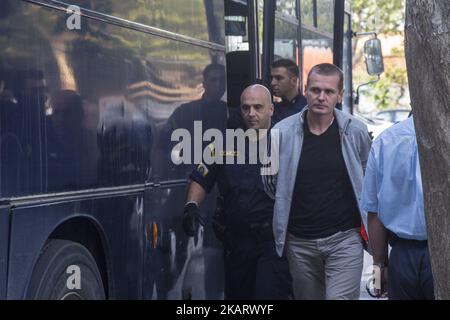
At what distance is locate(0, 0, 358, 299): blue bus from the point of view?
5391mm

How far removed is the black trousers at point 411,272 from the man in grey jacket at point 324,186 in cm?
132

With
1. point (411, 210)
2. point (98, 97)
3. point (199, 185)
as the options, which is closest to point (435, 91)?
point (411, 210)

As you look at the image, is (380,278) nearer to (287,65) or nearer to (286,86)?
(286,86)

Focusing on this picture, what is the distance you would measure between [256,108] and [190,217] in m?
0.85

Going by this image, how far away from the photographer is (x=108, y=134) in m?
6.54

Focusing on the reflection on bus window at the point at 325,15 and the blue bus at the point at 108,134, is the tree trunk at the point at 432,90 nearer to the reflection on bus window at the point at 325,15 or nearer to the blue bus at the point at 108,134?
the blue bus at the point at 108,134

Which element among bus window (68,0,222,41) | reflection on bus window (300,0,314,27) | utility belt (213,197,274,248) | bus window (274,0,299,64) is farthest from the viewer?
reflection on bus window (300,0,314,27)

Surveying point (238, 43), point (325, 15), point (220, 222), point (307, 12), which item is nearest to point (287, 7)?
point (307, 12)

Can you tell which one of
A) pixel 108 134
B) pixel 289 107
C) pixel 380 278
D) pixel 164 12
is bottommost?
pixel 380 278

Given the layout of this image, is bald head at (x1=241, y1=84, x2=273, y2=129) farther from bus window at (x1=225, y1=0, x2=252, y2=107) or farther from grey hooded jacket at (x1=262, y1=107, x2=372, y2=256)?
bus window at (x1=225, y1=0, x2=252, y2=107)

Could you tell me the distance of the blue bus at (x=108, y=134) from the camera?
5.39m

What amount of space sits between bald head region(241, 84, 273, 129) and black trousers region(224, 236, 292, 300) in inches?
30.5

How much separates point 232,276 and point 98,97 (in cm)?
199

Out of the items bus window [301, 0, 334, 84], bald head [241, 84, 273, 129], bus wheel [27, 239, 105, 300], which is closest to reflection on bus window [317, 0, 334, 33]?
bus window [301, 0, 334, 84]
